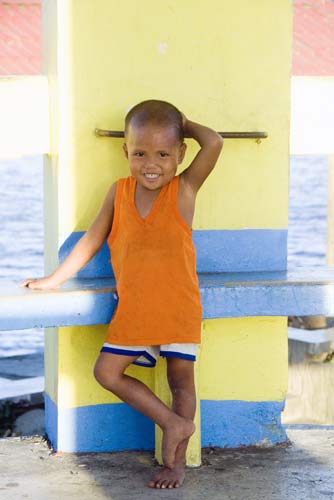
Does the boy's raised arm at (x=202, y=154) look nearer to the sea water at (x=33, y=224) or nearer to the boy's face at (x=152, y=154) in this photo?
the boy's face at (x=152, y=154)

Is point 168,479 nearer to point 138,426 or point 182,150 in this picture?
point 138,426

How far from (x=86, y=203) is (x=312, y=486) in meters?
1.23

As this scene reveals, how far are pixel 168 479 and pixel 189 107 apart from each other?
1.30 metres

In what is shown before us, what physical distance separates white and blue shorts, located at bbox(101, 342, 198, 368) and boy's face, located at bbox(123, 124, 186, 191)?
52 centimetres

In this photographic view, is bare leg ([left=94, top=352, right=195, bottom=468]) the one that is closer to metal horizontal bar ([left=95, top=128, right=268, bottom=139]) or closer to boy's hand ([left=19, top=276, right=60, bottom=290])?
boy's hand ([left=19, top=276, right=60, bottom=290])

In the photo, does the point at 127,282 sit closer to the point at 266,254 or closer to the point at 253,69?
the point at 266,254

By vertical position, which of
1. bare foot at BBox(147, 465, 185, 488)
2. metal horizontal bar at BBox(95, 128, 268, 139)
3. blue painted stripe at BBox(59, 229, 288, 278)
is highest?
metal horizontal bar at BBox(95, 128, 268, 139)

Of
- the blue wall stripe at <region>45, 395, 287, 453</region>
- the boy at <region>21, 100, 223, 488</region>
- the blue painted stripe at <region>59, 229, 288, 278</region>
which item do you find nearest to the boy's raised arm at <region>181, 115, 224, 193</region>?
the boy at <region>21, 100, 223, 488</region>

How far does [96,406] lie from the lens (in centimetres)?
343

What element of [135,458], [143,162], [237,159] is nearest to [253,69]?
[237,159]

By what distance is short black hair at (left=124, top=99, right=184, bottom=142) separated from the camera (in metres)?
3.07

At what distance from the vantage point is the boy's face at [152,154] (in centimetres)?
306

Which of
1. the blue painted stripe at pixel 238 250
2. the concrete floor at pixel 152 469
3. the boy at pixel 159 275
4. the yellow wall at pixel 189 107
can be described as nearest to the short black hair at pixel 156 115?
the boy at pixel 159 275

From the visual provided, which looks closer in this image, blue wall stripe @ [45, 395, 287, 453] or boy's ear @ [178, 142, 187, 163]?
boy's ear @ [178, 142, 187, 163]
